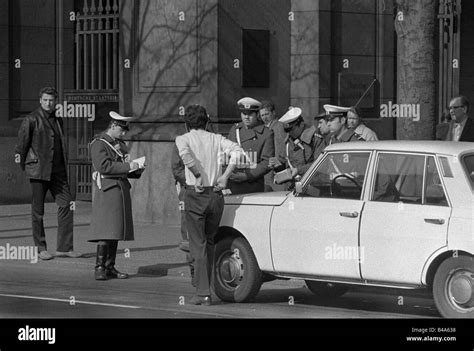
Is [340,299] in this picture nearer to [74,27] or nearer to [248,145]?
[248,145]

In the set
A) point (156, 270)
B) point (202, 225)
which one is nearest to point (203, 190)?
point (202, 225)

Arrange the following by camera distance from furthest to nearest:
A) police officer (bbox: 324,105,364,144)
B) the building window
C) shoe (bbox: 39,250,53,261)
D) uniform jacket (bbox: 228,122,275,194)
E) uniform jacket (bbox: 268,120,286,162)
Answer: the building window
shoe (bbox: 39,250,53,261)
uniform jacket (bbox: 268,120,286,162)
police officer (bbox: 324,105,364,144)
uniform jacket (bbox: 228,122,275,194)

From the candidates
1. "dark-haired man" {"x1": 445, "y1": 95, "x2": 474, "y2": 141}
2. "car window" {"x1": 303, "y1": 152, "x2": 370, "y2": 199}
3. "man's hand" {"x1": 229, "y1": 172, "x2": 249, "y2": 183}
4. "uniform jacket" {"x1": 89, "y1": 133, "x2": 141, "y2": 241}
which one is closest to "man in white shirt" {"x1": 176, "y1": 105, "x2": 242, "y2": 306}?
"car window" {"x1": 303, "y1": 152, "x2": 370, "y2": 199}

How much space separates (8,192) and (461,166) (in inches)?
550

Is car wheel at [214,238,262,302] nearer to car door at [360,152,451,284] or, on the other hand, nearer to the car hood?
the car hood

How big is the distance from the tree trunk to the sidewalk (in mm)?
3129

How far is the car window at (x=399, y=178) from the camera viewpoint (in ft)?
36.8

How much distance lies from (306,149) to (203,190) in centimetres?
247

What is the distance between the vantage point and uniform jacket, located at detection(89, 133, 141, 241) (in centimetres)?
1438

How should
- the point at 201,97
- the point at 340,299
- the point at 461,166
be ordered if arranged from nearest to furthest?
the point at 461,166
the point at 340,299
the point at 201,97

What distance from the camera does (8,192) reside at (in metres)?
23.5

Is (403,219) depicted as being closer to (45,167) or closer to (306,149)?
(306,149)
